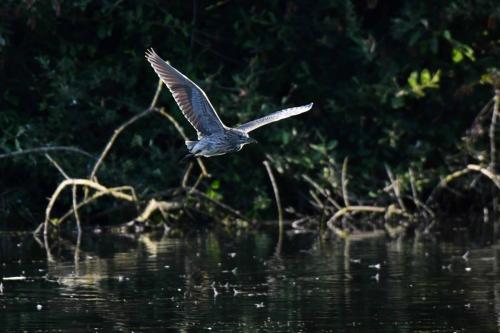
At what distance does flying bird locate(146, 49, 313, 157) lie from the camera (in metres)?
11.4

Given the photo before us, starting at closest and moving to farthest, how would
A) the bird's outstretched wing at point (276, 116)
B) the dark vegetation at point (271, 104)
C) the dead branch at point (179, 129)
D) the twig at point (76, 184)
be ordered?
the bird's outstretched wing at point (276, 116), the twig at point (76, 184), the dead branch at point (179, 129), the dark vegetation at point (271, 104)

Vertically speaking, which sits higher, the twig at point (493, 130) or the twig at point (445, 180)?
the twig at point (493, 130)

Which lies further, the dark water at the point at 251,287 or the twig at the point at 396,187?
the twig at the point at 396,187

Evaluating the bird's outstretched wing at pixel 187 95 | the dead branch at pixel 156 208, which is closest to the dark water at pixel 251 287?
the dead branch at pixel 156 208

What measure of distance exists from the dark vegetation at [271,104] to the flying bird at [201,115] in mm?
4504

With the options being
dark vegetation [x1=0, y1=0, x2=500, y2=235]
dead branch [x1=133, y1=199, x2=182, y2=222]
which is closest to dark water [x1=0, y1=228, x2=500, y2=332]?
dead branch [x1=133, y1=199, x2=182, y2=222]

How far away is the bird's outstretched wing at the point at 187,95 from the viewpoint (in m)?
11.4

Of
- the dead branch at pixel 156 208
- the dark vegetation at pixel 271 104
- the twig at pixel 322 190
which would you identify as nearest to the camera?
the dead branch at pixel 156 208

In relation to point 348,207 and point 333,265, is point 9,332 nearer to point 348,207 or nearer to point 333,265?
point 333,265

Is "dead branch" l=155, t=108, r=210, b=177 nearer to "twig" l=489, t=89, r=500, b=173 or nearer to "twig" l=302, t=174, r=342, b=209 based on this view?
"twig" l=302, t=174, r=342, b=209

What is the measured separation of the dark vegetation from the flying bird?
4.50m

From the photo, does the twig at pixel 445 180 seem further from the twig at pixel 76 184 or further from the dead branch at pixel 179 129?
the twig at pixel 76 184

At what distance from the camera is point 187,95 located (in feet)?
37.7

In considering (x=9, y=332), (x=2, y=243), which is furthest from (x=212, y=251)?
(x=9, y=332)
